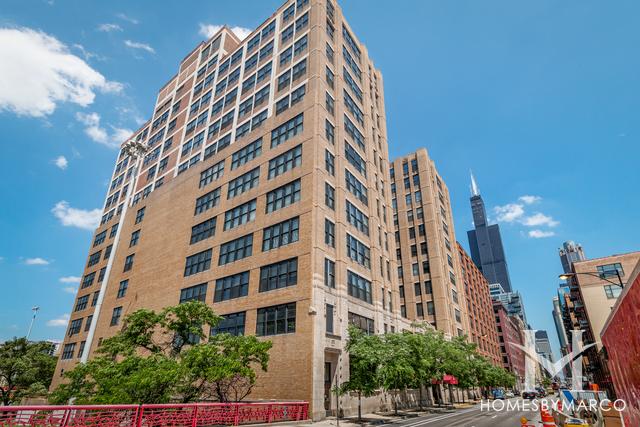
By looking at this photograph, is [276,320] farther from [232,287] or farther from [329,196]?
[329,196]

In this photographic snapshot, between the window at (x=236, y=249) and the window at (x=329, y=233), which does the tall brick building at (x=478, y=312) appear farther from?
the window at (x=236, y=249)

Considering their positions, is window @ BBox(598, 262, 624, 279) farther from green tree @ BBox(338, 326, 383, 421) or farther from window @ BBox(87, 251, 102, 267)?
window @ BBox(87, 251, 102, 267)

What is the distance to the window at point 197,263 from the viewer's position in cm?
3744

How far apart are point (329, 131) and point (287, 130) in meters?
4.27

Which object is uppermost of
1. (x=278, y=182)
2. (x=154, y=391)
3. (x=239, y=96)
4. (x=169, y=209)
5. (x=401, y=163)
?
(x=401, y=163)

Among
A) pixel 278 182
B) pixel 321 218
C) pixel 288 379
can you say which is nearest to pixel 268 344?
pixel 288 379

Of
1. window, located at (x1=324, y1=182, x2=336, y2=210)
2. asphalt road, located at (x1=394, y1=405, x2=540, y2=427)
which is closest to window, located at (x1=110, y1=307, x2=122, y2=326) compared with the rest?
window, located at (x1=324, y1=182, x2=336, y2=210)

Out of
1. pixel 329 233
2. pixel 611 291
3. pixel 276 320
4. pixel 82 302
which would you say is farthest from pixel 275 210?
pixel 611 291

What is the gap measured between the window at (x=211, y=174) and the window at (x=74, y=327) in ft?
101

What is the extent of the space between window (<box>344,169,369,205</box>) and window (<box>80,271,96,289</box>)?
45736 mm

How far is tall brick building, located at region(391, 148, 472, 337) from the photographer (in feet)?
199

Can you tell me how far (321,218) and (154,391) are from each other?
1691cm

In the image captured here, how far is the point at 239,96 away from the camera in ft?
150

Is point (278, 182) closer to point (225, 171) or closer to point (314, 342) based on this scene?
point (225, 171)
